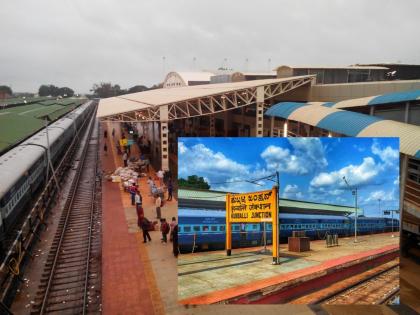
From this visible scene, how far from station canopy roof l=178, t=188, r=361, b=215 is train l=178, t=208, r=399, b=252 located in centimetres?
6

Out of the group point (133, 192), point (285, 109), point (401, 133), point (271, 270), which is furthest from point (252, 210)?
point (285, 109)

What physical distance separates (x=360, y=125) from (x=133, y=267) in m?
7.03

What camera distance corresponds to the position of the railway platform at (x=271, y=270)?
472 cm

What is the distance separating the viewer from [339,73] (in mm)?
26891

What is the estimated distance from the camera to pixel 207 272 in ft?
15.9

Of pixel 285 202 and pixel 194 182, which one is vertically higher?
pixel 194 182

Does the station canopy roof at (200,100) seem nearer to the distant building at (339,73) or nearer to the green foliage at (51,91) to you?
the distant building at (339,73)

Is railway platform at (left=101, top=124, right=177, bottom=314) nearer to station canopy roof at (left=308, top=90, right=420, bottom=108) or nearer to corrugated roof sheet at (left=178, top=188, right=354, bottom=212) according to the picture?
corrugated roof sheet at (left=178, top=188, right=354, bottom=212)

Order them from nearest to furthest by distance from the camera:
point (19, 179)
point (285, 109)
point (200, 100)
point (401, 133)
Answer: point (401, 133), point (19, 179), point (285, 109), point (200, 100)

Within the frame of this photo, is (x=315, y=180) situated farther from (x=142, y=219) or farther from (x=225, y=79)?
(x=225, y=79)

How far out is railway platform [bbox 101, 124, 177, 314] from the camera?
7.77 meters

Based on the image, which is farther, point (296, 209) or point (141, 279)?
point (141, 279)

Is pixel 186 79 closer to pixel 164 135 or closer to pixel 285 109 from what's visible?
pixel 164 135

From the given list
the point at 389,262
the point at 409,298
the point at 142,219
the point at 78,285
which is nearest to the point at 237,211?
the point at 389,262
